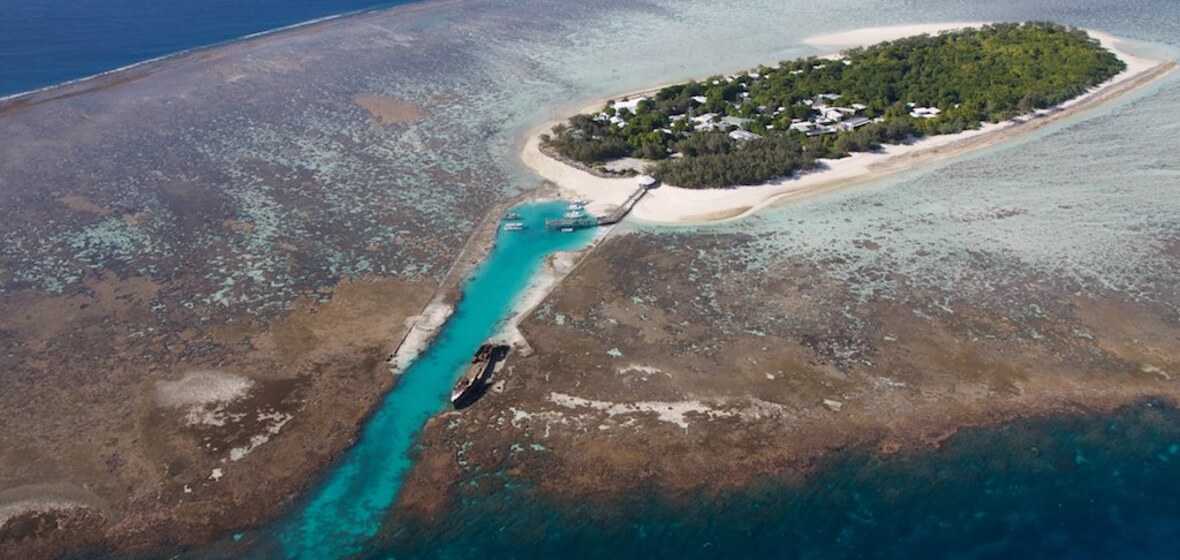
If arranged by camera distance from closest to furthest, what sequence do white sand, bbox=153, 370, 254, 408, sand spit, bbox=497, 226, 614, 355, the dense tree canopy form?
white sand, bbox=153, 370, 254, 408 < sand spit, bbox=497, 226, 614, 355 < the dense tree canopy

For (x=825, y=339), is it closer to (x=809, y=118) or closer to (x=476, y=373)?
(x=476, y=373)

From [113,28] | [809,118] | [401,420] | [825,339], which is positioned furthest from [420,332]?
[113,28]

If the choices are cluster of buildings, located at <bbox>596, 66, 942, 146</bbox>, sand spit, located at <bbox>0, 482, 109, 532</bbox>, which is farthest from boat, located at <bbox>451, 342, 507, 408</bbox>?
cluster of buildings, located at <bbox>596, 66, 942, 146</bbox>

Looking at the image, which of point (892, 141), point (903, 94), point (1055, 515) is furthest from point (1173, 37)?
point (1055, 515)

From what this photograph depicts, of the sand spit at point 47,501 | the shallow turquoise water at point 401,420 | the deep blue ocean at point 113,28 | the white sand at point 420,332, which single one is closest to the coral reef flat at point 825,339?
the shallow turquoise water at point 401,420

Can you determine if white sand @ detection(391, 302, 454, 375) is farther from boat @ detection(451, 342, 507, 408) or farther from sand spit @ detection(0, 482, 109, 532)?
sand spit @ detection(0, 482, 109, 532)

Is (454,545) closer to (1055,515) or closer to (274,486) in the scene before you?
(274,486)

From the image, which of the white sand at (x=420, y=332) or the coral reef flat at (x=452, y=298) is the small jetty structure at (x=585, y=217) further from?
the white sand at (x=420, y=332)
